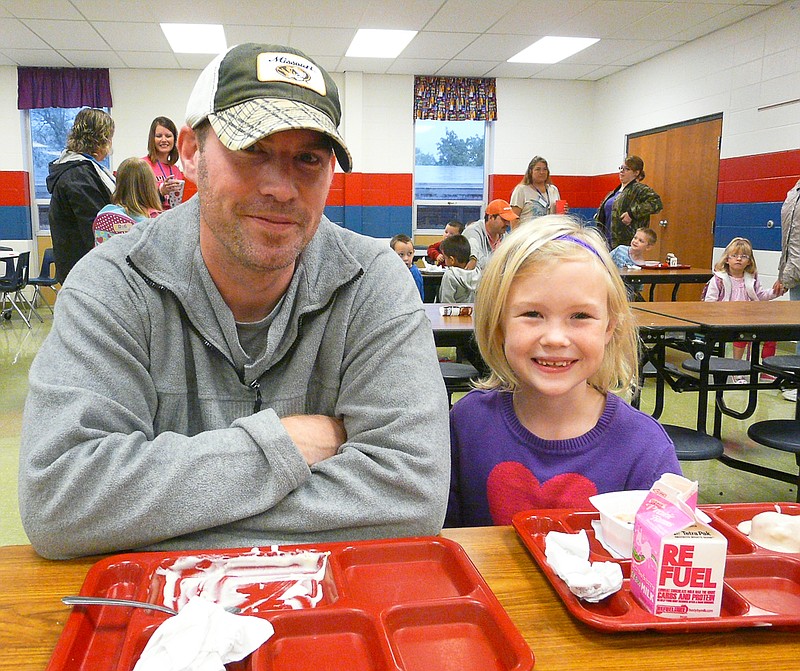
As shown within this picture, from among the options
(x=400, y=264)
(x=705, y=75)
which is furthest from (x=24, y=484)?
(x=705, y=75)

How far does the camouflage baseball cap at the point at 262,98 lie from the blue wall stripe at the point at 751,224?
21.0 ft

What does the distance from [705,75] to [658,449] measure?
7244 mm

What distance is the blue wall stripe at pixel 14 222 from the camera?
9.02 metres

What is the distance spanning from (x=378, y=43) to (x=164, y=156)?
4.25 m

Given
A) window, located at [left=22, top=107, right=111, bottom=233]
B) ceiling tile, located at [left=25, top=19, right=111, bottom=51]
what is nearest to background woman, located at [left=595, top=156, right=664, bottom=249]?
ceiling tile, located at [left=25, top=19, right=111, bottom=51]

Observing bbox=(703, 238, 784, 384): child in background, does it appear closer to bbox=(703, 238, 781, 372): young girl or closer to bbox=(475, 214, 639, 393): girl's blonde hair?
bbox=(703, 238, 781, 372): young girl

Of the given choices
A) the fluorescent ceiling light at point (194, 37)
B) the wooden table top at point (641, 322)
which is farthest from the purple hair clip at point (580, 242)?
the fluorescent ceiling light at point (194, 37)

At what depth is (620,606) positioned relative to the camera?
0.74 metres

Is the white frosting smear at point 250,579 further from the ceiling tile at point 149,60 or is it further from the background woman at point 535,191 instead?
the ceiling tile at point 149,60

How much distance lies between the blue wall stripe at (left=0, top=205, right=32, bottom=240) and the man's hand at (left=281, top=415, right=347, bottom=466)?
370 inches

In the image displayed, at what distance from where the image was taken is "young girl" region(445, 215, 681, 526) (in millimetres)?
1309

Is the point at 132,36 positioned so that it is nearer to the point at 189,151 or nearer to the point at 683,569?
the point at 189,151

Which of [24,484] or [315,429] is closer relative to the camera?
[24,484]

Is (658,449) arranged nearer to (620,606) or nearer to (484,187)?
(620,606)
